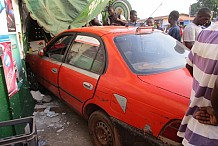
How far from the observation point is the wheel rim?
8.21 feet

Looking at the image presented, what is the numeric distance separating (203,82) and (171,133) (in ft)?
2.28

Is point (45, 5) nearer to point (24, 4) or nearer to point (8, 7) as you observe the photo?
point (24, 4)

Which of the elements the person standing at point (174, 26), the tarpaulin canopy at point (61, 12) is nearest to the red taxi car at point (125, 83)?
the tarpaulin canopy at point (61, 12)

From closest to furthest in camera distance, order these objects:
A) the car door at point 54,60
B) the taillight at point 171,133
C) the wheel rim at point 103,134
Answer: the taillight at point 171,133, the wheel rim at point 103,134, the car door at point 54,60

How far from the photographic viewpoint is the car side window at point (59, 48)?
3642 millimetres

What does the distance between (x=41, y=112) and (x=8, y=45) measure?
184 centimetres

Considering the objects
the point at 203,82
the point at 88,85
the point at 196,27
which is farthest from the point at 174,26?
the point at 203,82

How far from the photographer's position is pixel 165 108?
5.98 feet

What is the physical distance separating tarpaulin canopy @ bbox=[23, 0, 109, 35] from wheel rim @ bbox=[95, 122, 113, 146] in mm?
3225

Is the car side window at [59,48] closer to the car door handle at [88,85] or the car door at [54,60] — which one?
the car door at [54,60]

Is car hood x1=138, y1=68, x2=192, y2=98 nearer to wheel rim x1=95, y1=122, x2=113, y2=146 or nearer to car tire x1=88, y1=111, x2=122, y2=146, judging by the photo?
car tire x1=88, y1=111, x2=122, y2=146

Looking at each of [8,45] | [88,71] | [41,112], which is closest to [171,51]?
[88,71]

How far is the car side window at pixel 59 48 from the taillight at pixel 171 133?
7.55 feet

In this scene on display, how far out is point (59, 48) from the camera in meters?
4.01
